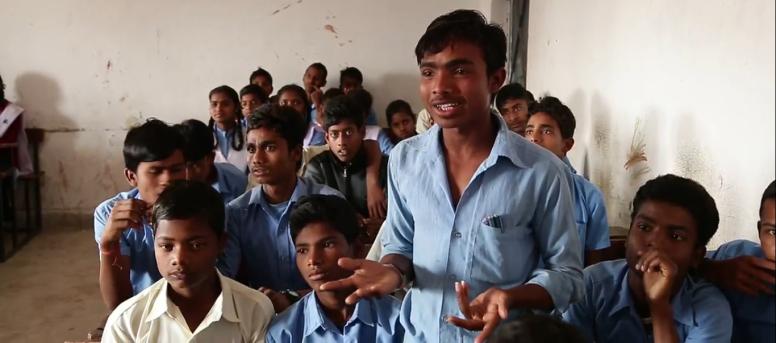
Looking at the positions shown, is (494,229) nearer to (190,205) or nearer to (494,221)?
(494,221)

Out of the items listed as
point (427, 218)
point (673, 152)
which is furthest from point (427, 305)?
point (673, 152)

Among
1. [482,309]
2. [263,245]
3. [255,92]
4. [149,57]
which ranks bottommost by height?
Answer: [263,245]

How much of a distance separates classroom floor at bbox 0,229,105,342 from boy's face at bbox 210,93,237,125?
1.23 meters

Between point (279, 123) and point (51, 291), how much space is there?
2470 millimetres

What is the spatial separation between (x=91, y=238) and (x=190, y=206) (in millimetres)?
3821

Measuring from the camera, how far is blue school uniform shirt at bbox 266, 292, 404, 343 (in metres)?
1.51

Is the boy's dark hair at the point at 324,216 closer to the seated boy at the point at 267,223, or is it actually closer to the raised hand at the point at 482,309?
the seated boy at the point at 267,223

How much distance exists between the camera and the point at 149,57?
5.20 metres

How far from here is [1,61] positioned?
505 cm

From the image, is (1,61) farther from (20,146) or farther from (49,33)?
(20,146)

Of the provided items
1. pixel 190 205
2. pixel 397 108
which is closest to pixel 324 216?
pixel 190 205

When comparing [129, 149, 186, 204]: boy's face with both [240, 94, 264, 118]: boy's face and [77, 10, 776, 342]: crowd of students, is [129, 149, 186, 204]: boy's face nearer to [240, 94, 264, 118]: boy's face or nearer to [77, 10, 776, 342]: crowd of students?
[77, 10, 776, 342]: crowd of students

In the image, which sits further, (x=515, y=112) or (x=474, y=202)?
(x=515, y=112)

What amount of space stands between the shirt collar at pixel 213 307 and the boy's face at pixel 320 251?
0.19 metres
